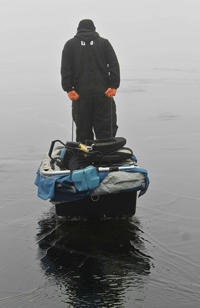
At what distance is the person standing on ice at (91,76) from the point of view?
19.2 feet

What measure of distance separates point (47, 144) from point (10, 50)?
62.7ft

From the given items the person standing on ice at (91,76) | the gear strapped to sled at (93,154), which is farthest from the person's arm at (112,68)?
the gear strapped to sled at (93,154)

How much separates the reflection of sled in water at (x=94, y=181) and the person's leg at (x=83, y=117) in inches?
42.4

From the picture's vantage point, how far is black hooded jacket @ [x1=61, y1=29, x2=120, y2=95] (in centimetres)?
585

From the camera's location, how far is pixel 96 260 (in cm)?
382

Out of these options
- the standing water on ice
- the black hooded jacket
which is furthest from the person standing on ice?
the standing water on ice

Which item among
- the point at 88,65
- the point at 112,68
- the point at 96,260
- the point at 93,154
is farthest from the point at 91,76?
the point at 96,260

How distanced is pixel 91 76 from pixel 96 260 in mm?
2669

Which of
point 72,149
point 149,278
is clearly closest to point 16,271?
point 149,278

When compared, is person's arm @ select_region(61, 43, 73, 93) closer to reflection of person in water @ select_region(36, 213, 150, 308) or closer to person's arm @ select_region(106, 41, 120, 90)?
person's arm @ select_region(106, 41, 120, 90)

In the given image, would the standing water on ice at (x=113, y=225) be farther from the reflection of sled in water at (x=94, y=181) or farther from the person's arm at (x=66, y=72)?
the person's arm at (x=66, y=72)

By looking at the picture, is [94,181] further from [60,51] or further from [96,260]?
[60,51]

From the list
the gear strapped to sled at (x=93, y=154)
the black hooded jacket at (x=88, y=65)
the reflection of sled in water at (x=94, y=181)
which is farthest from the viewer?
the black hooded jacket at (x=88, y=65)

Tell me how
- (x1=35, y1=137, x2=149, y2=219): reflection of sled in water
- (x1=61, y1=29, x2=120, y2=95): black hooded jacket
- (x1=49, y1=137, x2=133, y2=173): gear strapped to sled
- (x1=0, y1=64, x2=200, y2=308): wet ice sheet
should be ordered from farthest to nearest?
1. (x1=61, y1=29, x2=120, y2=95): black hooded jacket
2. (x1=49, y1=137, x2=133, y2=173): gear strapped to sled
3. (x1=35, y1=137, x2=149, y2=219): reflection of sled in water
4. (x1=0, y1=64, x2=200, y2=308): wet ice sheet
